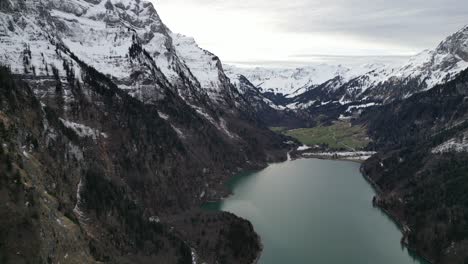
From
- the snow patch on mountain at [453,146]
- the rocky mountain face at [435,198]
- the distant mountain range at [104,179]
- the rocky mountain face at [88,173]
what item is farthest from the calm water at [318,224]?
the snow patch on mountain at [453,146]

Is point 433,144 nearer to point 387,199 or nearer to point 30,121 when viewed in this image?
point 387,199

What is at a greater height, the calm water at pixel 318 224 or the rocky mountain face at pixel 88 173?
the rocky mountain face at pixel 88 173

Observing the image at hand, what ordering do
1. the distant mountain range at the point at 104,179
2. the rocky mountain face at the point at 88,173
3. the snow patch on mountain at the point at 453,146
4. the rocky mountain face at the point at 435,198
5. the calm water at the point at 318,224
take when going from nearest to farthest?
the rocky mountain face at the point at 88,173, the distant mountain range at the point at 104,179, the calm water at the point at 318,224, the rocky mountain face at the point at 435,198, the snow patch on mountain at the point at 453,146

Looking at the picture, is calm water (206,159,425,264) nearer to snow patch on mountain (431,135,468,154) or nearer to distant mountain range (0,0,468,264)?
distant mountain range (0,0,468,264)

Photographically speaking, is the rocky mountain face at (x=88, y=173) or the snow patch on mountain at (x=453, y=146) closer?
the rocky mountain face at (x=88, y=173)

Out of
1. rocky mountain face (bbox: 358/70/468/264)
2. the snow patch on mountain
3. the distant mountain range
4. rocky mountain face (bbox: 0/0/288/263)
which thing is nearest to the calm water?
rocky mountain face (bbox: 358/70/468/264)

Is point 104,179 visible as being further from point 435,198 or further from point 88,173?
point 435,198

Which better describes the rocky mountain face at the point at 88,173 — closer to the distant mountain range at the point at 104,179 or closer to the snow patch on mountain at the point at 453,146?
the distant mountain range at the point at 104,179

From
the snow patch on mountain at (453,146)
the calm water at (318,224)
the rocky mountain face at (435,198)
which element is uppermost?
the snow patch on mountain at (453,146)
